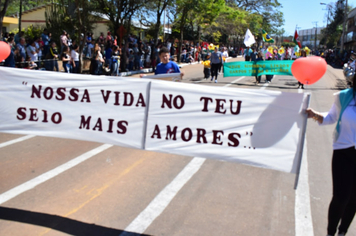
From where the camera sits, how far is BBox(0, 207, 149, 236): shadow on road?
4.04m

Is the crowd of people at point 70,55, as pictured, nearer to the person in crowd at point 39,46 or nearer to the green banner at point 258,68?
the person in crowd at point 39,46

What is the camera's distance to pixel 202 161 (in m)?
6.51

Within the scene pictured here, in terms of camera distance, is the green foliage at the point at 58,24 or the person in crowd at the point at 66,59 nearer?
the person in crowd at the point at 66,59

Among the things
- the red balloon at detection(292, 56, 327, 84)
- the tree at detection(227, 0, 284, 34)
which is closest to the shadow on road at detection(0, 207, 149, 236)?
the red balloon at detection(292, 56, 327, 84)

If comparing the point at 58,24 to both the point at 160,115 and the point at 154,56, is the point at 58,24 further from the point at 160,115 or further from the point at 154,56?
Result: the point at 160,115

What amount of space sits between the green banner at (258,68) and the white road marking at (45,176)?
37.5ft

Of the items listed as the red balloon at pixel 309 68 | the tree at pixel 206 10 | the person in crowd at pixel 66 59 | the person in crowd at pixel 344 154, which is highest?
the tree at pixel 206 10

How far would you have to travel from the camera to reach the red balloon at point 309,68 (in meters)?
3.70

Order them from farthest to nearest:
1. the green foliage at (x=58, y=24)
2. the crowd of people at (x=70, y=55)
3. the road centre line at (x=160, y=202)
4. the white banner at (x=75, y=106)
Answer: the green foliage at (x=58, y=24) → the crowd of people at (x=70, y=55) → the white banner at (x=75, y=106) → the road centre line at (x=160, y=202)

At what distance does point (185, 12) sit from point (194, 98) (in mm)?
29201

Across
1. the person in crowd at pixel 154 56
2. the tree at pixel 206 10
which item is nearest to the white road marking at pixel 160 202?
the person in crowd at pixel 154 56

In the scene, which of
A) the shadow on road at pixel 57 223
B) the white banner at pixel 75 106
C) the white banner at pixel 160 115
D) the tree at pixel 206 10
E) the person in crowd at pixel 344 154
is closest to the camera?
the person in crowd at pixel 344 154

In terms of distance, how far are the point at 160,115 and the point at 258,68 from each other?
45.2ft

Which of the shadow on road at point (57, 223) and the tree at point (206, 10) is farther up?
the tree at point (206, 10)
